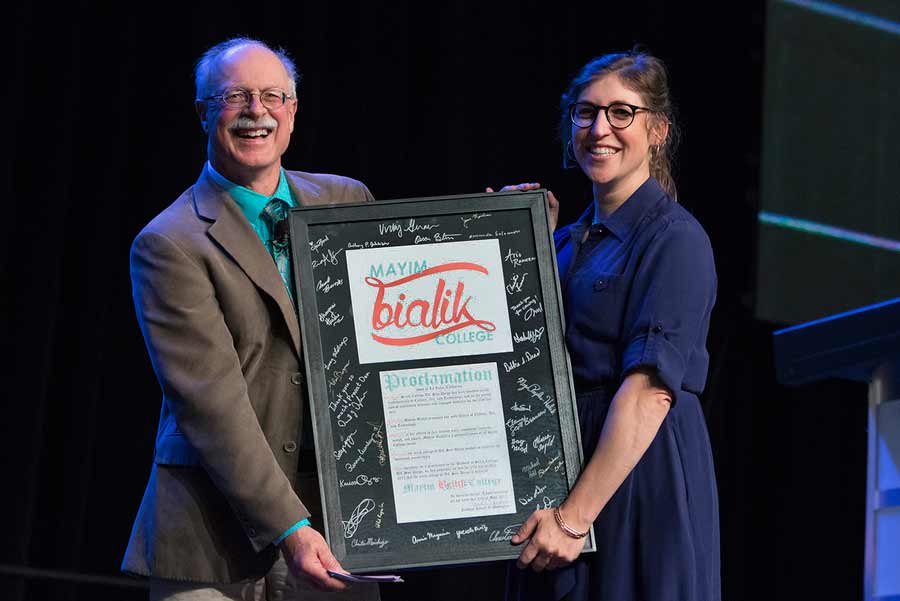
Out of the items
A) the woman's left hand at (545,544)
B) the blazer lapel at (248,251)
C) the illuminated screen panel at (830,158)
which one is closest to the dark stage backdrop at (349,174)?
the illuminated screen panel at (830,158)

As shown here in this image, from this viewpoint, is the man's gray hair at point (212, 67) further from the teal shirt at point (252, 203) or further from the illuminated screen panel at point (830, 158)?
the illuminated screen panel at point (830, 158)

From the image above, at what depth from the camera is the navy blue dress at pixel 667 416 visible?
233cm

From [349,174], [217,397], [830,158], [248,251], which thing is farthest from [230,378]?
[830,158]

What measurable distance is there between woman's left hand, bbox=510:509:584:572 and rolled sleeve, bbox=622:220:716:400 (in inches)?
11.6

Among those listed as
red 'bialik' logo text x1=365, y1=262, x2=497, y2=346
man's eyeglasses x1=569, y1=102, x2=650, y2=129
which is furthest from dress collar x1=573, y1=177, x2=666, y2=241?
red 'bialik' logo text x1=365, y1=262, x2=497, y2=346

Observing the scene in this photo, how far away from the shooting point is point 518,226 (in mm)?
2496

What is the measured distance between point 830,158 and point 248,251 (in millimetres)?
2808

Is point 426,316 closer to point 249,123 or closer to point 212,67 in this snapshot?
point 249,123

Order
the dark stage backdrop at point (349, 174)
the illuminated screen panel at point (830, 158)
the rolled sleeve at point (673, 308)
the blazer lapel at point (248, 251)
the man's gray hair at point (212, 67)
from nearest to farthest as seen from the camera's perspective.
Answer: the rolled sleeve at point (673, 308)
the blazer lapel at point (248, 251)
the man's gray hair at point (212, 67)
the dark stage backdrop at point (349, 174)
the illuminated screen panel at point (830, 158)

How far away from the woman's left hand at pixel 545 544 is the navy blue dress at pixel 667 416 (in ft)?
0.23

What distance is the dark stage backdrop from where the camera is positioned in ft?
11.8

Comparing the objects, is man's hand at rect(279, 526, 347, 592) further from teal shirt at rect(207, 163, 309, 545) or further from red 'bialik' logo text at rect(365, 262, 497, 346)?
teal shirt at rect(207, 163, 309, 545)

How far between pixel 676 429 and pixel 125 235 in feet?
6.11
